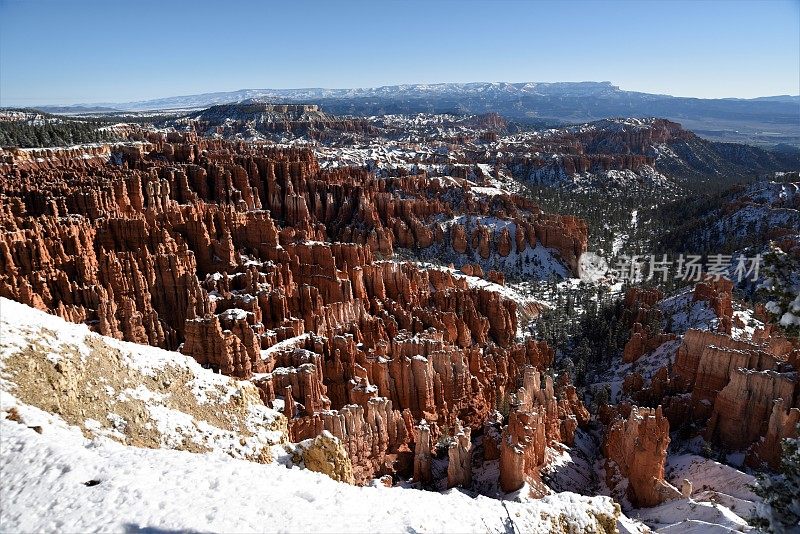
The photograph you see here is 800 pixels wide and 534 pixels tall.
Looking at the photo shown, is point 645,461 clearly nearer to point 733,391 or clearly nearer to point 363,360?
point 733,391

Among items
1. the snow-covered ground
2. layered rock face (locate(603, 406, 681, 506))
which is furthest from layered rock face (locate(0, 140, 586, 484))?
the snow-covered ground

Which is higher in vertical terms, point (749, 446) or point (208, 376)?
point (208, 376)

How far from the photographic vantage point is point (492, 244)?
70.9m

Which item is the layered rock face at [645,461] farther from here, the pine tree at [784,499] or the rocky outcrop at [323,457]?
the rocky outcrop at [323,457]

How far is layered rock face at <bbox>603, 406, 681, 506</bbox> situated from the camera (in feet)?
76.9

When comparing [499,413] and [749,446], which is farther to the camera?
[499,413]

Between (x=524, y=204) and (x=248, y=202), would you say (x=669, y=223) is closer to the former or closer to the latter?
(x=524, y=204)

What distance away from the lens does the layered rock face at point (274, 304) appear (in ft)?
85.4

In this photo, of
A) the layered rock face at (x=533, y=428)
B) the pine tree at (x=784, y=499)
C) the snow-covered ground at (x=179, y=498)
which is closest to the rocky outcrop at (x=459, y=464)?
the layered rock face at (x=533, y=428)

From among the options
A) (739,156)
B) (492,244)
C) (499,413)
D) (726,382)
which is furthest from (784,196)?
(739,156)

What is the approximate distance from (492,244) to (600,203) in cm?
4805

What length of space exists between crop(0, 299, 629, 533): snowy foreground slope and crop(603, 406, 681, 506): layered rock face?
31.5 ft

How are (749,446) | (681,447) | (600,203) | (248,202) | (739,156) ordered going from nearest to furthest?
(749,446) → (681,447) → (248,202) → (600,203) → (739,156)

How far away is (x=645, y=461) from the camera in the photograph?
2370cm
